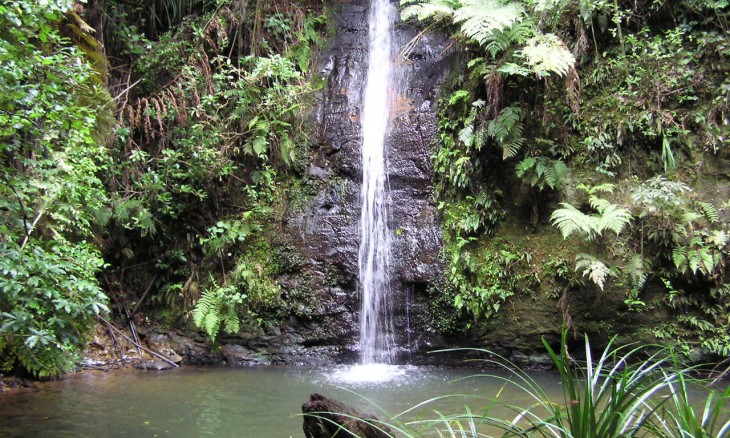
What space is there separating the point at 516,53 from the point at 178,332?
6.09 meters

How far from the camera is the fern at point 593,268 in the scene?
6090 millimetres

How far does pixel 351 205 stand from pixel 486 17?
10.6 ft

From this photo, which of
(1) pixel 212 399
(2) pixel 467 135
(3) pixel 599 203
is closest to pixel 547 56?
(2) pixel 467 135

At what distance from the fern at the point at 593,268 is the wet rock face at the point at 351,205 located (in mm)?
1880

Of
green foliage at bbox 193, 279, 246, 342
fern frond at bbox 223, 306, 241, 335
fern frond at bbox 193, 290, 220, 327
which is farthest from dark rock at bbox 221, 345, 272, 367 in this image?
fern frond at bbox 193, 290, 220, 327

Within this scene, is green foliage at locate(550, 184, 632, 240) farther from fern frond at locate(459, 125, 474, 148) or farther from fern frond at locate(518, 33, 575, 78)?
fern frond at locate(518, 33, 575, 78)

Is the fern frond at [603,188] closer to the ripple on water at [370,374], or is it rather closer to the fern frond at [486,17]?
the fern frond at [486,17]

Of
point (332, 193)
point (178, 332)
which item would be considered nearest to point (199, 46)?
point (332, 193)

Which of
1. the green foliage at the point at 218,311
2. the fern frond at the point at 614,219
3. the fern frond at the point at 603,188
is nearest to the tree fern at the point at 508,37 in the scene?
the fern frond at the point at 603,188

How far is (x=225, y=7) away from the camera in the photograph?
8.91 metres

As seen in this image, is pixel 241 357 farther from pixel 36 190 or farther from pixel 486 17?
pixel 486 17

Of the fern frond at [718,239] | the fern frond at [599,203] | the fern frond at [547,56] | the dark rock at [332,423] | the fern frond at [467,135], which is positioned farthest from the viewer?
the fern frond at [467,135]

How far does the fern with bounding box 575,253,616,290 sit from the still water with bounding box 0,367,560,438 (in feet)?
4.22

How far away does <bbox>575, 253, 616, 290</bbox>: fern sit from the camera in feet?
20.0
